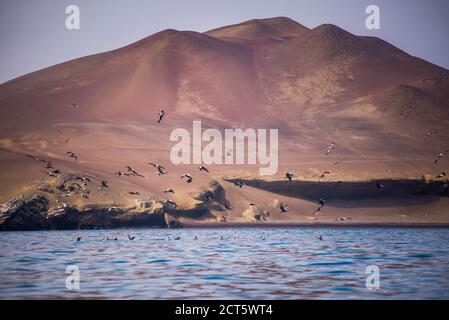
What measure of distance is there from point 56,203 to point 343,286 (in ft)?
152

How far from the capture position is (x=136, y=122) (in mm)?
141000

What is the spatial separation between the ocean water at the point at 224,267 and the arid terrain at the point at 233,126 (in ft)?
76.4

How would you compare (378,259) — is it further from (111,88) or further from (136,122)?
(111,88)

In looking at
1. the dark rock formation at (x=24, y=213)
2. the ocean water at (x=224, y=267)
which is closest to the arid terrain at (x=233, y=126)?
the dark rock formation at (x=24, y=213)

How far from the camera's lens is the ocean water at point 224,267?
28.4 metres

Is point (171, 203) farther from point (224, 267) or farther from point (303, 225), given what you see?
point (224, 267)

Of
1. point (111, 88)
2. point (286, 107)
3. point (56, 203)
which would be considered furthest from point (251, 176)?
point (111, 88)

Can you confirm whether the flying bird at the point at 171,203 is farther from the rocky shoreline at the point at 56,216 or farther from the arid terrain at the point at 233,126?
the rocky shoreline at the point at 56,216

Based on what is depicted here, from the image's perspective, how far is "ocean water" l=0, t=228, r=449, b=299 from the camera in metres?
28.4

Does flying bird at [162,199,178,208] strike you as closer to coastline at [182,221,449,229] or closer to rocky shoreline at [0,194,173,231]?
coastline at [182,221,449,229]

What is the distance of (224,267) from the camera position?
123 ft

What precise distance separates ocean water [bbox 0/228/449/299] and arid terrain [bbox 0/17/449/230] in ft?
76.4

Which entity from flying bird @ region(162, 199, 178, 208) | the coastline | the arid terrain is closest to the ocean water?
flying bird @ region(162, 199, 178, 208)

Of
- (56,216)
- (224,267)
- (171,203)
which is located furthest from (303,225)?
(224,267)
